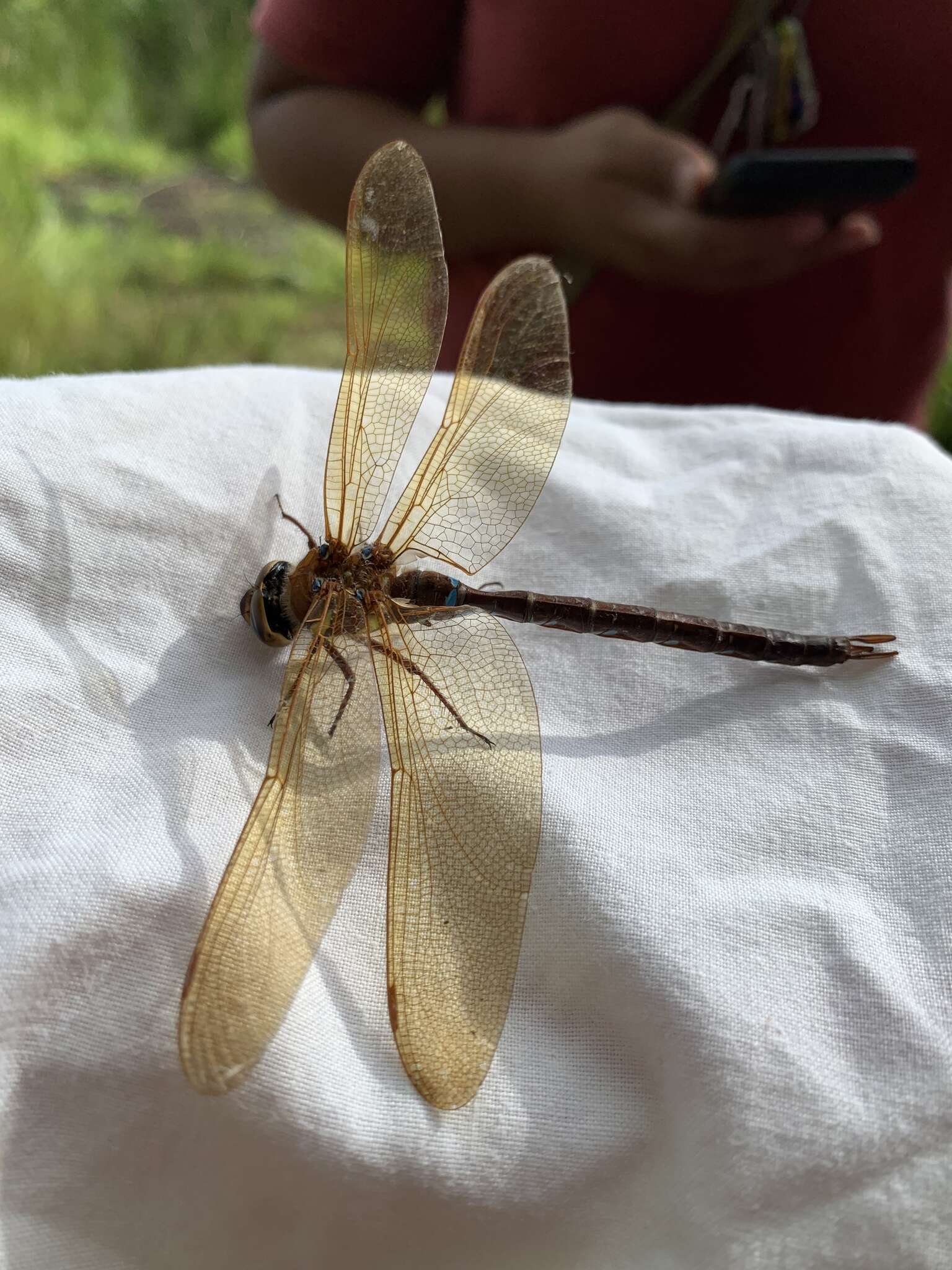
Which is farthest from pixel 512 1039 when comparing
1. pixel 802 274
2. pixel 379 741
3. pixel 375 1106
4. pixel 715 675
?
pixel 802 274

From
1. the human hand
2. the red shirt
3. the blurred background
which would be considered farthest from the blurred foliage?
the human hand

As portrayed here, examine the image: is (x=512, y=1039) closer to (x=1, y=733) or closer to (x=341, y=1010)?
(x=341, y=1010)

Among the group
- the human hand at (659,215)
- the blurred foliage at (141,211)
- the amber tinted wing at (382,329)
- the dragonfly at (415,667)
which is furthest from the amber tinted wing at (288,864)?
the blurred foliage at (141,211)

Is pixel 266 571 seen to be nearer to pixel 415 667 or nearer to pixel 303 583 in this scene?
pixel 303 583

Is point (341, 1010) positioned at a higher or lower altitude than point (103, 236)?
higher

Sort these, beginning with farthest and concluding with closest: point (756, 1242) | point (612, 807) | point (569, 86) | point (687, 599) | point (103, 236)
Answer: point (103, 236), point (569, 86), point (687, 599), point (612, 807), point (756, 1242)

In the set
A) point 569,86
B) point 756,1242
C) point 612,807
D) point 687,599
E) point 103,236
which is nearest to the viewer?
point 756,1242

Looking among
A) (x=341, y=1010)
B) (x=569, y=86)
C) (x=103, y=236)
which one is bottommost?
(x=103, y=236)

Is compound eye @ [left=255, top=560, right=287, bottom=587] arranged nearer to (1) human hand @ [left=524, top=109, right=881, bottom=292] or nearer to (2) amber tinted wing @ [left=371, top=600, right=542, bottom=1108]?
(2) amber tinted wing @ [left=371, top=600, right=542, bottom=1108]
